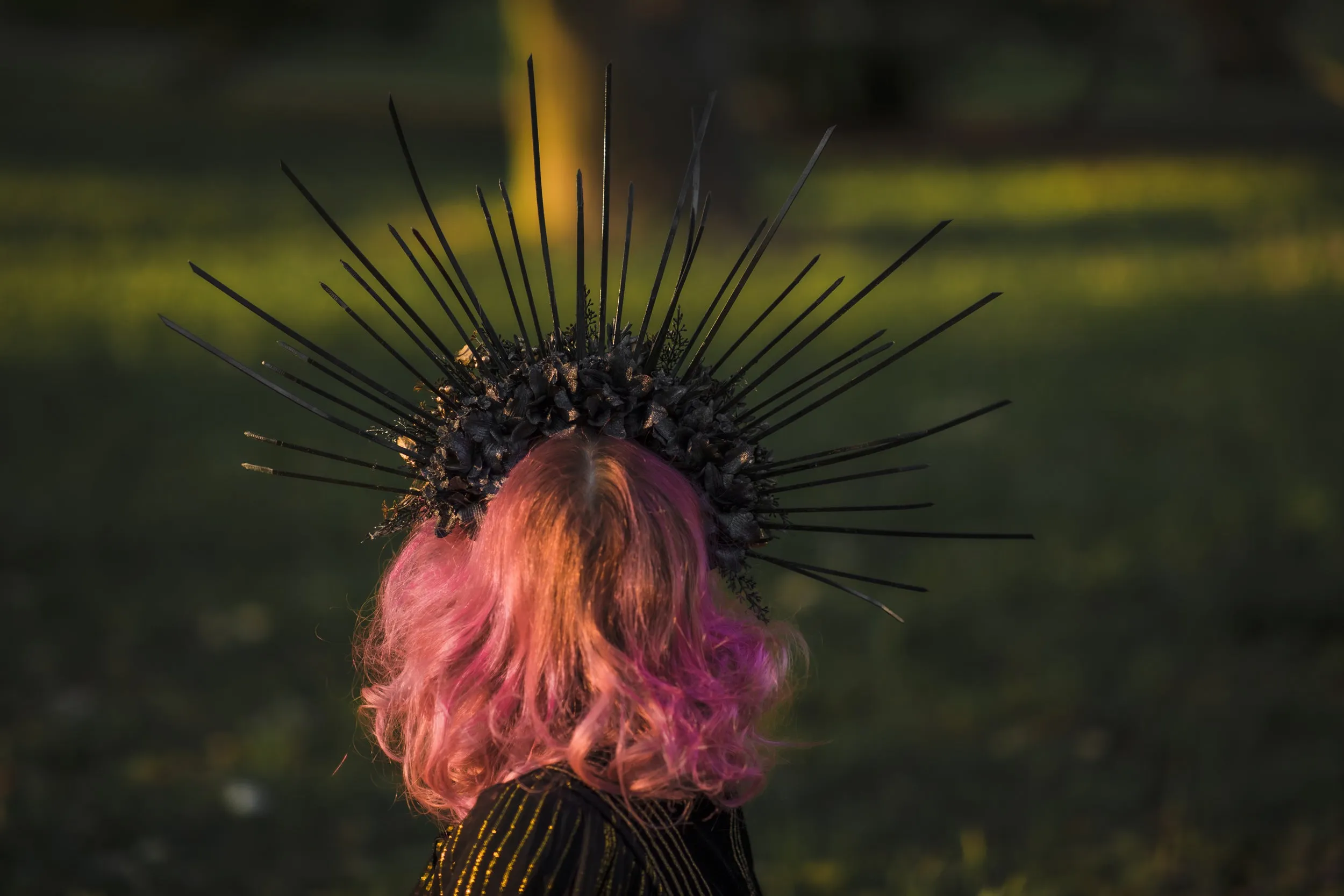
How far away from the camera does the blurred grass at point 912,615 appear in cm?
363

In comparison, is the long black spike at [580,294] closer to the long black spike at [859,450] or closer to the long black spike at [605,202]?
the long black spike at [605,202]

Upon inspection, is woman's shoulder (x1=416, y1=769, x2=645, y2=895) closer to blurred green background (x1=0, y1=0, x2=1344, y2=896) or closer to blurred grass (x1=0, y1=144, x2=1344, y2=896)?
blurred grass (x1=0, y1=144, x2=1344, y2=896)

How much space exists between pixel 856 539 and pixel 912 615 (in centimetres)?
88

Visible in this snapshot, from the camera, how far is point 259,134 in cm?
2053

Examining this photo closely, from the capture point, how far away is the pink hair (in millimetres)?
1687

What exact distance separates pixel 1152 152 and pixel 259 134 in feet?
40.2

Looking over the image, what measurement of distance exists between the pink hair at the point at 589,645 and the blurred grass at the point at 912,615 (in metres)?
0.93

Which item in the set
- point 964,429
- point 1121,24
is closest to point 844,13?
point 1121,24

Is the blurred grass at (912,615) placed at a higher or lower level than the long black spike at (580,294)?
lower

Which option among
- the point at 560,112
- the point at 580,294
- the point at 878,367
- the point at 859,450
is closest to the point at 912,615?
the point at 878,367

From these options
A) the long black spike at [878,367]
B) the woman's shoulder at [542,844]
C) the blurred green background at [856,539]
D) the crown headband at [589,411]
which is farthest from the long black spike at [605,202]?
the blurred green background at [856,539]

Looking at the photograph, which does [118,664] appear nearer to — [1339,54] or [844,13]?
[1339,54]

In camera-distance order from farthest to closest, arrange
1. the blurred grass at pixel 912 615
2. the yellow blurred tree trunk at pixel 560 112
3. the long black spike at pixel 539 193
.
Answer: the yellow blurred tree trunk at pixel 560 112 → the blurred grass at pixel 912 615 → the long black spike at pixel 539 193

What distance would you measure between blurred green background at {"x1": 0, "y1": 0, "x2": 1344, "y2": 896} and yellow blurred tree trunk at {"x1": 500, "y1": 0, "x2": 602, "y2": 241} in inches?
1.7
